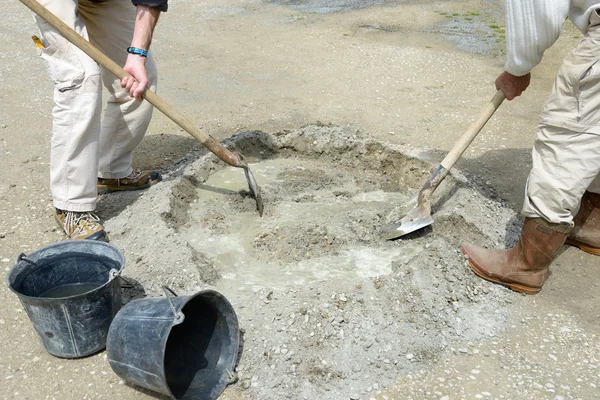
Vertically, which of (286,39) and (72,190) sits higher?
(72,190)

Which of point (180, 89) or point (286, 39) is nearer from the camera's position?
point (180, 89)

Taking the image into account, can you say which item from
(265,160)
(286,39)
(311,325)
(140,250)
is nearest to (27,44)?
(286,39)

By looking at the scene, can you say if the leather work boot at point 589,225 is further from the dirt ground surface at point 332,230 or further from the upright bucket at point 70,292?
the upright bucket at point 70,292

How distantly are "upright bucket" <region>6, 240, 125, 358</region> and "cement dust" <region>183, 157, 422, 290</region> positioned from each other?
25.7 inches

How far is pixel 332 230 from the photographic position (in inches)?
147

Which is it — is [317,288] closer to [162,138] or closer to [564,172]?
[564,172]

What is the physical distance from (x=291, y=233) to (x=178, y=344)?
1080 mm

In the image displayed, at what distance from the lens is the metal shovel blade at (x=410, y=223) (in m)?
→ 3.59

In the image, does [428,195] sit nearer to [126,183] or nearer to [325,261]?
[325,261]

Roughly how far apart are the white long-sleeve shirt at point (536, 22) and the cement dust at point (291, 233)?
4.19 feet

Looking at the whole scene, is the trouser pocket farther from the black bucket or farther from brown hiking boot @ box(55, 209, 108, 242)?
the black bucket

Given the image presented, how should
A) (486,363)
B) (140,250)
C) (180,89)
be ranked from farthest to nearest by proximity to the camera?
(180,89), (140,250), (486,363)

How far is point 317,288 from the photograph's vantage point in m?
3.11

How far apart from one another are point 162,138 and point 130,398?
9.66 ft
